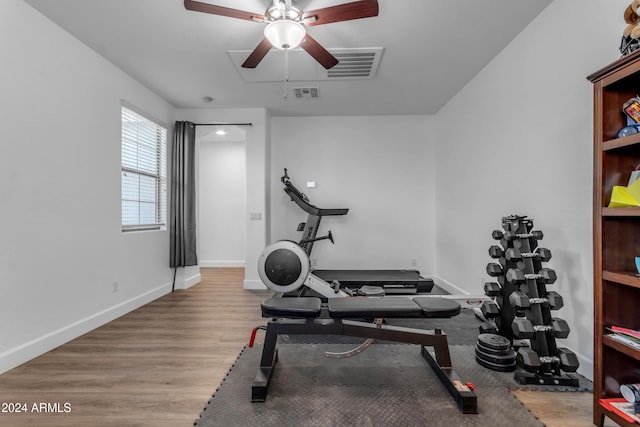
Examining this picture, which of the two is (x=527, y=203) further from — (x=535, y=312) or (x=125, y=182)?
(x=125, y=182)

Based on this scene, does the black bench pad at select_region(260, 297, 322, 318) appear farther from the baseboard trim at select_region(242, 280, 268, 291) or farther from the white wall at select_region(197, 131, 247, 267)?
the white wall at select_region(197, 131, 247, 267)

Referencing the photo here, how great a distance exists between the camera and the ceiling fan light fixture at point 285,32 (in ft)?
6.11

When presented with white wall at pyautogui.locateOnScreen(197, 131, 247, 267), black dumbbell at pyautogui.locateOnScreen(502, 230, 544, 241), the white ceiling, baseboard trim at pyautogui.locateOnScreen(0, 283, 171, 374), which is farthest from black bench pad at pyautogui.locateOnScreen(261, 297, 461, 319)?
white wall at pyautogui.locateOnScreen(197, 131, 247, 267)

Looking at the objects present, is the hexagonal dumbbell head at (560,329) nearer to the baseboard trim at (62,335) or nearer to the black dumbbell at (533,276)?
the black dumbbell at (533,276)

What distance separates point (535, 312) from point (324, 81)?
9.72ft

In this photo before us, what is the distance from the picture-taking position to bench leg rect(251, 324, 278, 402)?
168 cm

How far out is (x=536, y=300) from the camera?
1840 millimetres

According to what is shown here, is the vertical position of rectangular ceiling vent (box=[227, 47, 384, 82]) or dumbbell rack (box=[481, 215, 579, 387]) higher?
rectangular ceiling vent (box=[227, 47, 384, 82])

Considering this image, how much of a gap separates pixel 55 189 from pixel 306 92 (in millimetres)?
2759

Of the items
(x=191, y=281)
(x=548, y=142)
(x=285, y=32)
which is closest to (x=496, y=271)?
(x=548, y=142)

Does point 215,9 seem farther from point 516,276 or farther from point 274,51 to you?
point 516,276

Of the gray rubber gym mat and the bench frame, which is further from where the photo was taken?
the bench frame

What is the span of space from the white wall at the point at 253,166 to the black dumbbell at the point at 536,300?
3.22 metres

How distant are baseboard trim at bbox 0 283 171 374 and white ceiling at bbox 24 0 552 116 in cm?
257
